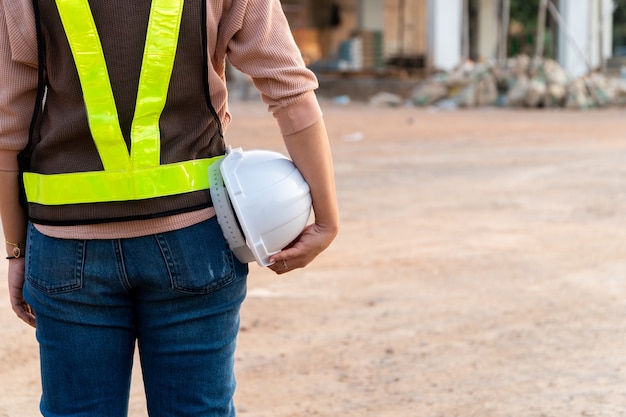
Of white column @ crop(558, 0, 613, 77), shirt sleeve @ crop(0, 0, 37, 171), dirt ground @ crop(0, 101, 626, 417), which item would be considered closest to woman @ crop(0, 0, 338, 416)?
shirt sleeve @ crop(0, 0, 37, 171)

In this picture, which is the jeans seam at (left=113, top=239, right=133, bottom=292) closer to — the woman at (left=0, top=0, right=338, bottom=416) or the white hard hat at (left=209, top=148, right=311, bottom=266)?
the woman at (left=0, top=0, right=338, bottom=416)

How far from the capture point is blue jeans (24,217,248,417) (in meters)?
1.88

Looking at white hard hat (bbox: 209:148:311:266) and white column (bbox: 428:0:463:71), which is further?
white column (bbox: 428:0:463:71)

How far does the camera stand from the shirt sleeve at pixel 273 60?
1.87 meters

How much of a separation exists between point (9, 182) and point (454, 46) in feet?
77.2

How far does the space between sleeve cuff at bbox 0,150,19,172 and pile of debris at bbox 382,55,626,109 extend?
1935 centimetres

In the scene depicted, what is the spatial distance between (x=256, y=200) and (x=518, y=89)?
1949cm

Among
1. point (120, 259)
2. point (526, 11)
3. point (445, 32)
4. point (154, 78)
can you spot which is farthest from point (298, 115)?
point (526, 11)

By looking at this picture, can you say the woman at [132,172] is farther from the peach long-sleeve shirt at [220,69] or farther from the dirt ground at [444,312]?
the dirt ground at [444,312]

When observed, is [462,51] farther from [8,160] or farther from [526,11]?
[8,160]

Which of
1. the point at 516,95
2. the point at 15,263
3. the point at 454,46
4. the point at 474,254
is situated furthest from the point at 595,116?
the point at 15,263

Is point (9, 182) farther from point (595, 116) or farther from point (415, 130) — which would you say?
point (595, 116)

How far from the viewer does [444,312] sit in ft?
16.5

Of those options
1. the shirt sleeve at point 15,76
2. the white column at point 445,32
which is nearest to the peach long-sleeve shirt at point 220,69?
the shirt sleeve at point 15,76
